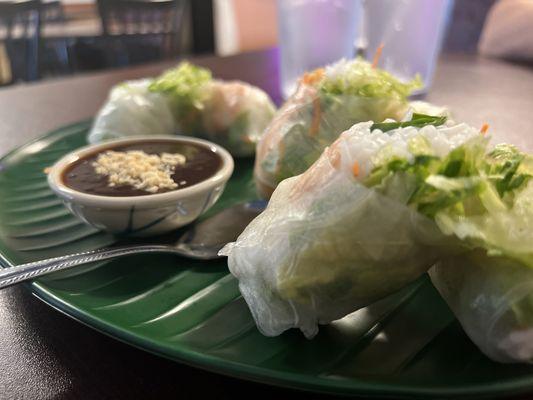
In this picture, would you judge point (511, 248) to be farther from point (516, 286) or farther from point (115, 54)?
point (115, 54)

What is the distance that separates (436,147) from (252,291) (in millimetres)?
515

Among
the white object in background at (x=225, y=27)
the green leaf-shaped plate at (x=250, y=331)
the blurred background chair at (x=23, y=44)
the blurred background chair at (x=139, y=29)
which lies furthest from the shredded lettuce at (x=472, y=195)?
the white object in background at (x=225, y=27)

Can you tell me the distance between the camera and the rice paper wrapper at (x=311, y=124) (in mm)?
1799

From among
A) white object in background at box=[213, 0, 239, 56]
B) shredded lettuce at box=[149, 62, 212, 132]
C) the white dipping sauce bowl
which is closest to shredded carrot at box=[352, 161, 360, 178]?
the white dipping sauce bowl

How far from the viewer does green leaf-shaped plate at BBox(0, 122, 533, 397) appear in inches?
38.1

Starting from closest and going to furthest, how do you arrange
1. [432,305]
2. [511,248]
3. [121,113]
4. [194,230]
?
[511,248] → [432,305] → [194,230] → [121,113]

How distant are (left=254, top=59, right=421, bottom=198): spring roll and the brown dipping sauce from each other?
226mm

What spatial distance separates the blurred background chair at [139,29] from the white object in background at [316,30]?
3.54 meters

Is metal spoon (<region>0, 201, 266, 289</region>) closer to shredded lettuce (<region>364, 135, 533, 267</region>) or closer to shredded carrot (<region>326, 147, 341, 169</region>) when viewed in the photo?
shredded carrot (<region>326, 147, 341, 169</region>)

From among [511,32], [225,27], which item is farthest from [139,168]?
[225,27]

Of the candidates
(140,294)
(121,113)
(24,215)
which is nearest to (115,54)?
(121,113)

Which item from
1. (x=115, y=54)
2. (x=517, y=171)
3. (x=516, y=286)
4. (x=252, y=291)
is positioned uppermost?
(x=517, y=171)

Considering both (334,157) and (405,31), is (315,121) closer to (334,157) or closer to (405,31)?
(334,157)

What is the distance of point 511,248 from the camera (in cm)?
100
